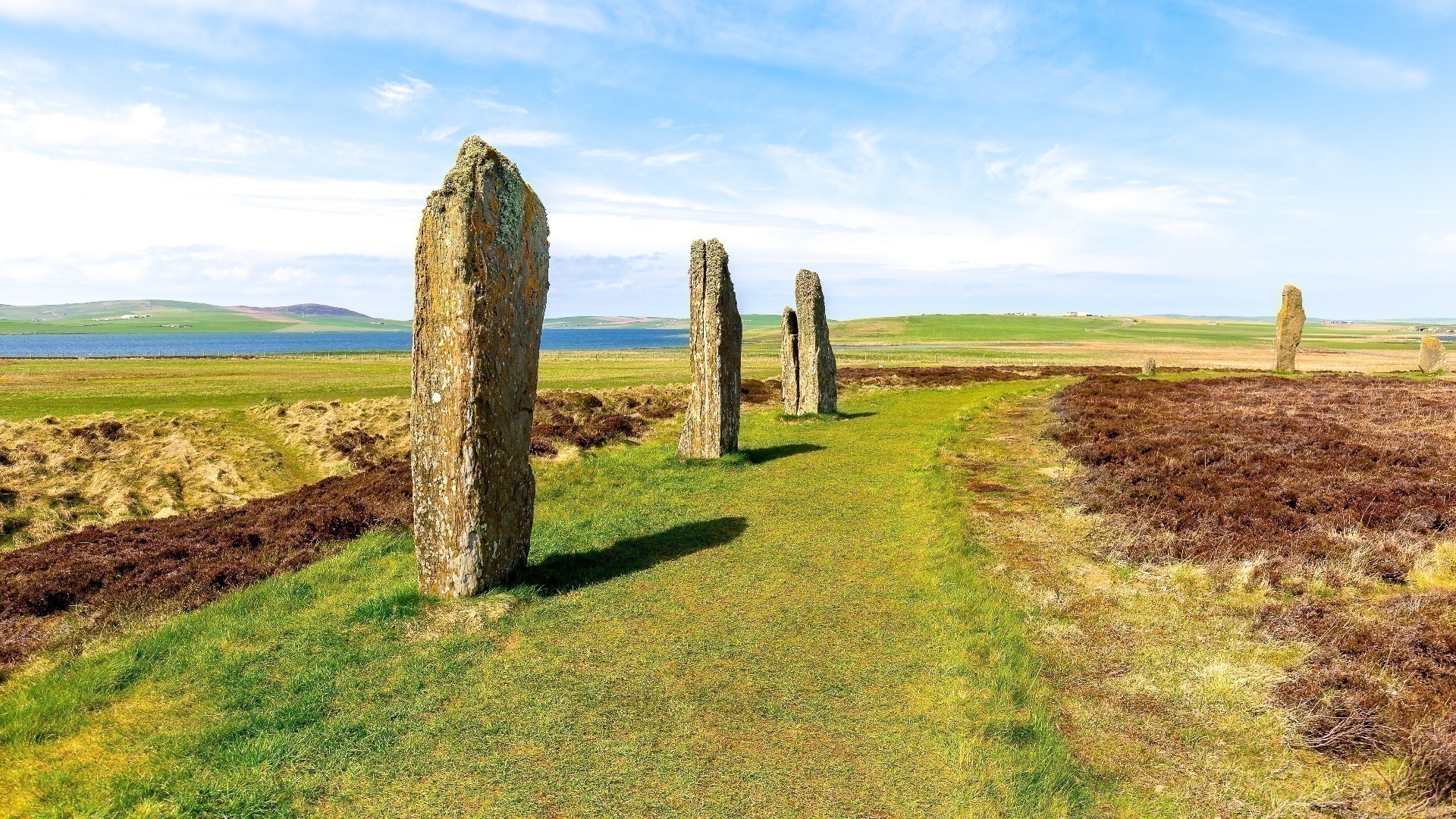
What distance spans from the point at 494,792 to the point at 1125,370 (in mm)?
50707

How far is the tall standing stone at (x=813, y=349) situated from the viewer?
2292 centimetres

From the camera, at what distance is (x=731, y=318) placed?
16438mm

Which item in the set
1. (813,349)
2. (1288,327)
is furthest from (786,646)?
(1288,327)

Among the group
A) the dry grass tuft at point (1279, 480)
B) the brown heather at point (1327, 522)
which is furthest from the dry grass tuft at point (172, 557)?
the dry grass tuft at point (1279, 480)

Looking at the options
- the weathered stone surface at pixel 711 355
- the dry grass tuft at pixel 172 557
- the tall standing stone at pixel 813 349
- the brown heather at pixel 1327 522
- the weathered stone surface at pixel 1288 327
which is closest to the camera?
the brown heather at pixel 1327 522

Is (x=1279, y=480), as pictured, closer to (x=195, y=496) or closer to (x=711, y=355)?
(x=711, y=355)

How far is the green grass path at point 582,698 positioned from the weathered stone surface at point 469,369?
731 millimetres

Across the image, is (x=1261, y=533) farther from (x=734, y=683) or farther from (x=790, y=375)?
(x=790, y=375)

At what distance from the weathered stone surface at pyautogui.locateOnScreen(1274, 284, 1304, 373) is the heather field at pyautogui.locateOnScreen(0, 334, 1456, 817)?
26.4m

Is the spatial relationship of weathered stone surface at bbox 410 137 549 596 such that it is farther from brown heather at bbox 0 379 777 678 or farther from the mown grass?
the mown grass

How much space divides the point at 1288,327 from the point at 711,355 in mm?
37733

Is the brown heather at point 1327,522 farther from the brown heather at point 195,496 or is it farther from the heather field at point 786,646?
the brown heather at point 195,496

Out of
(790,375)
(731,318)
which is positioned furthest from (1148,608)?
(790,375)

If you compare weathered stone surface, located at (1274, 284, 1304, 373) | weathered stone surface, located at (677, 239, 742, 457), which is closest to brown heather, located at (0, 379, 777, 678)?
weathered stone surface, located at (677, 239, 742, 457)
